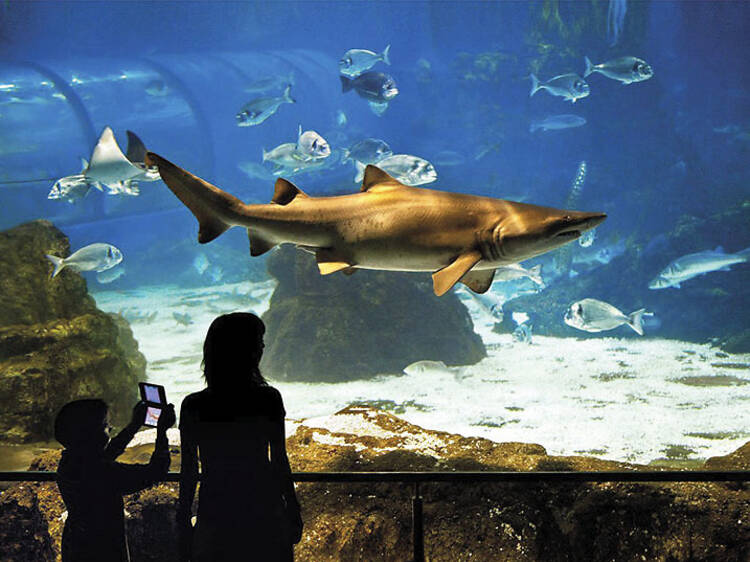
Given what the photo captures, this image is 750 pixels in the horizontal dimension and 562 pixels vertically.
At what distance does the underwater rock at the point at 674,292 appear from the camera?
12.6m

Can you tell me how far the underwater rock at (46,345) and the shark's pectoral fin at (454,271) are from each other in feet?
13.6

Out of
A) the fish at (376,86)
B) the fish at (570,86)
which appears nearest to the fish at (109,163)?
the fish at (376,86)

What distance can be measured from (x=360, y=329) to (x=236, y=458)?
7980mm

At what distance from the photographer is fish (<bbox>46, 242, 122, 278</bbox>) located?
5.39 m

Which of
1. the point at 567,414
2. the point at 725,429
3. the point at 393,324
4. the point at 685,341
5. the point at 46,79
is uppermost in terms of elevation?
the point at 46,79

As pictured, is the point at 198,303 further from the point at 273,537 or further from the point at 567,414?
the point at 273,537

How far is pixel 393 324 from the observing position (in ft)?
32.2

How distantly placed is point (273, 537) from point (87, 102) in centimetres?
2704

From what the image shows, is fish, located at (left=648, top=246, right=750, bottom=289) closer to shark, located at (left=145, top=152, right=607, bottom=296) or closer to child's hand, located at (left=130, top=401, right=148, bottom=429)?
shark, located at (left=145, top=152, right=607, bottom=296)

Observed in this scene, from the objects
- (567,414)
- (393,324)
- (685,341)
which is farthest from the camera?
(685,341)

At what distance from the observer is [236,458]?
1.63 metres

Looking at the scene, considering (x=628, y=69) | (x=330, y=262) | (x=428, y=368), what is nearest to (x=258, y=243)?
(x=330, y=262)

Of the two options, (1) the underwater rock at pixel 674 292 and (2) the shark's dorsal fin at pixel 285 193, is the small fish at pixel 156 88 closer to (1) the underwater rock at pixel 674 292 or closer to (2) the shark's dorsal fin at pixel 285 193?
(1) the underwater rock at pixel 674 292

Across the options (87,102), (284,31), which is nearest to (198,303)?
(87,102)
